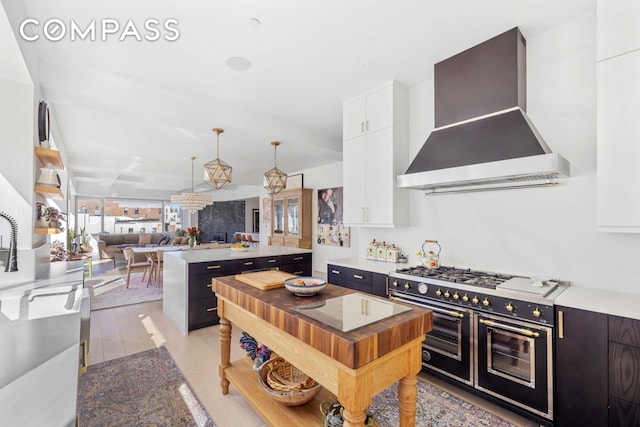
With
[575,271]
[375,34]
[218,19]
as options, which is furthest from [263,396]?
[375,34]

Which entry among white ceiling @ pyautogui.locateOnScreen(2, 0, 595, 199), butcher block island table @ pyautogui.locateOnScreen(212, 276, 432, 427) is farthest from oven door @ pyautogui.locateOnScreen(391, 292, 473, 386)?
white ceiling @ pyautogui.locateOnScreen(2, 0, 595, 199)

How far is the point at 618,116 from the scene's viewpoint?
174 centimetres

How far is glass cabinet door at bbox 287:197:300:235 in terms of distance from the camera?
277 inches

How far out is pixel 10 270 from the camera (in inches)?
79.7

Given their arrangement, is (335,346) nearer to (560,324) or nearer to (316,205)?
(560,324)

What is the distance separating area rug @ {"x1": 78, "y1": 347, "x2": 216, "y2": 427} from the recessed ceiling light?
2.80 meters

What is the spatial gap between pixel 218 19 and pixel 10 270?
231 cm

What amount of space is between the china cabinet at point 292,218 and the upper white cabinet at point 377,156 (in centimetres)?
353

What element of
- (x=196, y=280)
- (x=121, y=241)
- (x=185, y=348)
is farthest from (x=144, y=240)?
(x=185, y=348)

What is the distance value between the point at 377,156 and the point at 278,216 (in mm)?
4962

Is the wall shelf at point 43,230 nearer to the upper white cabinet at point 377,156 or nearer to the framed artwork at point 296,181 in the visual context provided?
the upper white cabinet at point 377,156

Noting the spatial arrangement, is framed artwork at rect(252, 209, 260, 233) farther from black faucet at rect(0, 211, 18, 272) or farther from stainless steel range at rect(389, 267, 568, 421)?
stainless steel range at rect(389, 267, 568, 421)

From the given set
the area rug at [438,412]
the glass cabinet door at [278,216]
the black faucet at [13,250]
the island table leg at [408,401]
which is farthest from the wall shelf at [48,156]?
the glass cabinet door at [278,216]

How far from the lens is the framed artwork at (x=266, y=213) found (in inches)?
329
